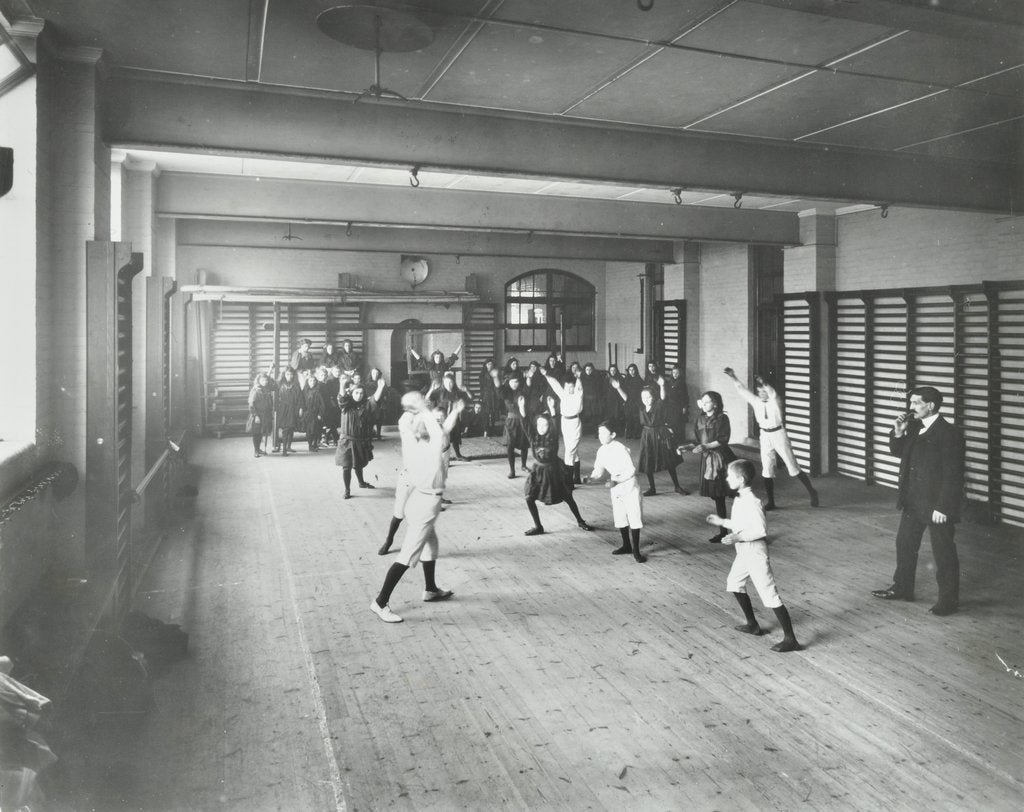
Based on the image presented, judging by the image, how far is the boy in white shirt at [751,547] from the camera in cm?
548

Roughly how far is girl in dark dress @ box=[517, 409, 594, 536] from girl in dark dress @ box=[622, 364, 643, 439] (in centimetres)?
765

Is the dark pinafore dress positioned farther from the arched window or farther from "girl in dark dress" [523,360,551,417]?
the arched window

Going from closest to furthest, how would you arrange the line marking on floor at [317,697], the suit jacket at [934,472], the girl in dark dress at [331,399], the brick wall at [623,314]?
the line marking on floor at [317,697] < the suit jacket at [934,472] < the girl in dark dress at [331,399] < the brick wall at [623,314]

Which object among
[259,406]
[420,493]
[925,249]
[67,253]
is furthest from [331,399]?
[925,249]

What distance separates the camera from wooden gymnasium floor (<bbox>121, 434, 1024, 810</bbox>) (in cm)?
391

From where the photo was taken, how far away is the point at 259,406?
13.3m

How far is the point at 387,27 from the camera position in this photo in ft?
14.7

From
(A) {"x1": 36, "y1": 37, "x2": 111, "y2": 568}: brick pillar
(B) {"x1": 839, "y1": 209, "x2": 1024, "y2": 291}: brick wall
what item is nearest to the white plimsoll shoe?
(A) {"x1": 36, "y1": 37, "x2": 111, "y2": 568}: brick pillar

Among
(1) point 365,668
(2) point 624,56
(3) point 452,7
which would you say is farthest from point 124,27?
(1) point 365,668

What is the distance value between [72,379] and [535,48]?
380 centimetres

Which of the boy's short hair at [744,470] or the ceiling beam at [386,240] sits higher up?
the ceiling beam at [386,240]

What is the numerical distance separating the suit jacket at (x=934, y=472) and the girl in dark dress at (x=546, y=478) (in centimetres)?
337

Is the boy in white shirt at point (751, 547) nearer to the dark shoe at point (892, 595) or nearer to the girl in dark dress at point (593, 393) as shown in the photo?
the dark shoe at point (892, 595)

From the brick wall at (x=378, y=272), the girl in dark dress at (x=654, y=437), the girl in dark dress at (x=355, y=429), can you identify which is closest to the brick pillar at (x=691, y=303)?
the brick wall at (x=378, y=272)
